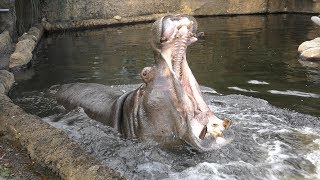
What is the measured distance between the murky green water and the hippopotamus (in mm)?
2388

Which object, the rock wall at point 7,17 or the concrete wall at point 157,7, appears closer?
the rock wall at point 7,17

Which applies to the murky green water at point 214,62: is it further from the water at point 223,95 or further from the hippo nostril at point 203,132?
the hippo nostril at point 203,132

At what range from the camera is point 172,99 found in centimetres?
399

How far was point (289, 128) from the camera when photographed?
4.96 m

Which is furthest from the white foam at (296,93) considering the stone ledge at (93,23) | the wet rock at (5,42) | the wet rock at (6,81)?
the stone ledge at (93,23)

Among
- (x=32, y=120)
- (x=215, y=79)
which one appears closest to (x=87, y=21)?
(x=215, y=79)

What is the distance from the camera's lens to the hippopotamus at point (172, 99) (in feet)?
12.8

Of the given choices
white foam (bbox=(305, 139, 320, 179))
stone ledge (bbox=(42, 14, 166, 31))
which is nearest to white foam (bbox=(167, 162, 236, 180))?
white foam (bbox=(305, 139, 320, 179))

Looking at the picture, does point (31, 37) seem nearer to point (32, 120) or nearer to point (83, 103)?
point (83, 103)

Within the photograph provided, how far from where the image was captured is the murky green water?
718 centimetres

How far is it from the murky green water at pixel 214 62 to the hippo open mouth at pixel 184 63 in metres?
2.36

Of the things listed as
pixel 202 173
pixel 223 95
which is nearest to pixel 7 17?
pixel 223 95

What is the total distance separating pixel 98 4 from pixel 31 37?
637cm

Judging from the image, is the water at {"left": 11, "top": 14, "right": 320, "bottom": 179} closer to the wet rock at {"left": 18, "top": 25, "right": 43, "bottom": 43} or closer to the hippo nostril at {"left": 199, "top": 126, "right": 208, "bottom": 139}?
the hippo nostril at {"left": 199, "top": 126, "right": 208, "bottom": 139}
